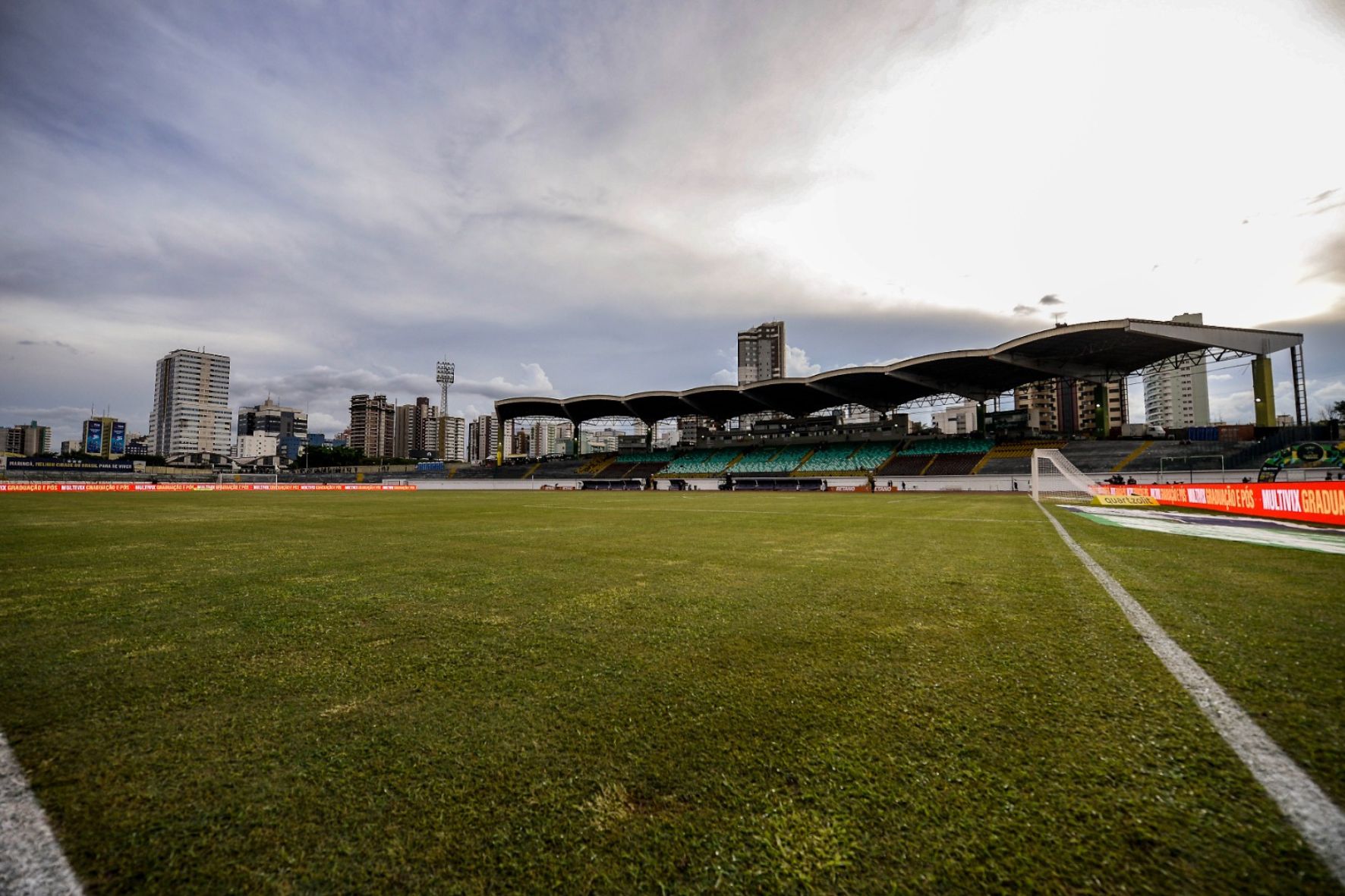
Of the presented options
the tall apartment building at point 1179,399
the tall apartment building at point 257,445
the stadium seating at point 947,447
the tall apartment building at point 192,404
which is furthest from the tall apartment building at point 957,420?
the tall apartment building at point 192,404

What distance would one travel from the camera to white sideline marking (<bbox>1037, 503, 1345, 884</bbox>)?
154cm

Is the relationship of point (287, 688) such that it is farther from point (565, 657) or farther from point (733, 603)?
point (733, 603)

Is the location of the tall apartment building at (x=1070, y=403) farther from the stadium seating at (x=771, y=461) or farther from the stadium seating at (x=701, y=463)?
the stadium seating at (x=701, y=463)

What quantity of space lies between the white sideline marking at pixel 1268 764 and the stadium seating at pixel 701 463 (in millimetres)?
54169

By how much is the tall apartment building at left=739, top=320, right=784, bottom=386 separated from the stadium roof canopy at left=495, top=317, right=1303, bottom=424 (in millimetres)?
67287

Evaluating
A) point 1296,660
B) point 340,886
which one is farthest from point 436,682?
point 1296,660

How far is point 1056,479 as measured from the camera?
32.2m

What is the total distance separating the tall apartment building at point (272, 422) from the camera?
162375mm

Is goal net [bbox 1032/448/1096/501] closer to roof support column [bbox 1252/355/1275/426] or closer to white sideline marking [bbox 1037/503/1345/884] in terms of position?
roof support column [bbox 1252/355/1275/426]

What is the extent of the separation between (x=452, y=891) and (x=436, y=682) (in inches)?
64.5

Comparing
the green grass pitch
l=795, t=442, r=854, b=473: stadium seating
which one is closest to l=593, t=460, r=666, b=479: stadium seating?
l=795, t=442, r=854, b=473: stadium seating

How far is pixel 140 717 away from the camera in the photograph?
96.5 inches

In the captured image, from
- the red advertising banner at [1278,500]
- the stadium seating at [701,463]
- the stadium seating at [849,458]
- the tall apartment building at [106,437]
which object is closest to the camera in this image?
the red advertising banner at [1278,500]

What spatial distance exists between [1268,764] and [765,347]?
128 metres
